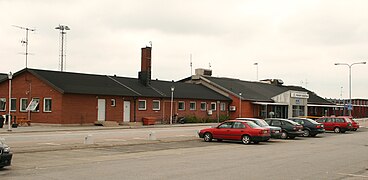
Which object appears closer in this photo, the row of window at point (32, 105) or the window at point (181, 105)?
the row of window at point (32, 105)

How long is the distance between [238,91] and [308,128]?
31.2 metres

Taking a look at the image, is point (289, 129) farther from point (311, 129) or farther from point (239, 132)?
point (239, 132)

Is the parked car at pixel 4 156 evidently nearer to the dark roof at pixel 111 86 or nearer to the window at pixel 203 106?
the dark roof at pixel 111 86

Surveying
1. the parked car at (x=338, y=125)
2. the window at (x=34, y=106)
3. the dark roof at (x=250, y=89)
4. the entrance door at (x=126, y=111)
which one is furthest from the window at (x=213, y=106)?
the window at (x=34, y=106)

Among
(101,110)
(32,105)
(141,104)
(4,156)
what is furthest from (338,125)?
(4,156)

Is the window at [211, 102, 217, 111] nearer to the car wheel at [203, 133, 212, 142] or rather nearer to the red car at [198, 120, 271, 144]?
the red car at [198, 120, 271, 144]

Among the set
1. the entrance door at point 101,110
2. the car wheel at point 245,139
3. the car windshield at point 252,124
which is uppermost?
the entrance door at point 101,110

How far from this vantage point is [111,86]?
47406mm

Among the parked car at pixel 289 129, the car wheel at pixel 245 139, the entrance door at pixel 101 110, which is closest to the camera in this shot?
the car wheel at pixel 245 139

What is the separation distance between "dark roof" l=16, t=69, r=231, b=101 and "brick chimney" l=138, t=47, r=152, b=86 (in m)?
Answer: 0.51

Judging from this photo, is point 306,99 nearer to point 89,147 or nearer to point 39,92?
point 39,92

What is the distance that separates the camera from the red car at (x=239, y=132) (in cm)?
2536

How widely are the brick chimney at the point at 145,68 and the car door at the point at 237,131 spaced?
28.8m

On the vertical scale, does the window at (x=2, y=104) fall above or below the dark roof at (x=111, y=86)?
below
